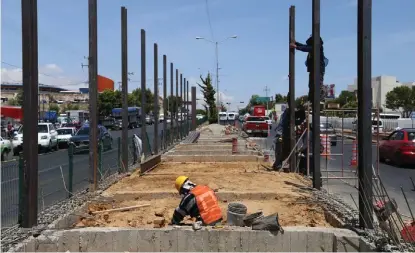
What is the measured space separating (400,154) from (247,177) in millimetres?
7895

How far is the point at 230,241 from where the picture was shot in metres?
6.57

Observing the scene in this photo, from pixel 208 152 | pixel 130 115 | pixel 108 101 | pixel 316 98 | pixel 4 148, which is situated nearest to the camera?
pixel 316 98

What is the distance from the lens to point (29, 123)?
6.93 meters

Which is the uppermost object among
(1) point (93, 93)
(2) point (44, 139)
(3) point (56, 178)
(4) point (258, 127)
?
(1) point (93, 93)

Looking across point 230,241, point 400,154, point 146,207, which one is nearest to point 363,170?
point 230,241

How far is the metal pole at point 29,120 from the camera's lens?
693 cm

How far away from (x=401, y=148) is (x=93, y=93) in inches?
510

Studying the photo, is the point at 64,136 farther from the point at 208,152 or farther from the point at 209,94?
the point at 209,94

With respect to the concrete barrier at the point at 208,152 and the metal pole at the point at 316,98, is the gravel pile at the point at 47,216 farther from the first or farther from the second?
the concrete barrier at the point at 208,152

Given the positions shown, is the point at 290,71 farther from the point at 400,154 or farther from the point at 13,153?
the point at 13,153

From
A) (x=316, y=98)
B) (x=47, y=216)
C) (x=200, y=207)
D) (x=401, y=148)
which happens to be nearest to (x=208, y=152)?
(x=401, y=148)

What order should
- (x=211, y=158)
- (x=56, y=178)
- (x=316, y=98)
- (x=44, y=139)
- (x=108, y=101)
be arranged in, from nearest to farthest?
(x=56, y=178), (x=316, y=98), (x=211, y=158), (x=44, y=139), (x=108, y=101)

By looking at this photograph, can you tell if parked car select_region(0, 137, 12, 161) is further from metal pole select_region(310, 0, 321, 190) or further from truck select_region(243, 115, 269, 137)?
truck select_region(243, 115, 269, 137)

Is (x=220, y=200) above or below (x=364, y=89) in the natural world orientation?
below
